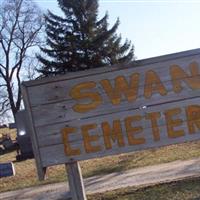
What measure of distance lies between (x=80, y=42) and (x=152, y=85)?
36652 mm

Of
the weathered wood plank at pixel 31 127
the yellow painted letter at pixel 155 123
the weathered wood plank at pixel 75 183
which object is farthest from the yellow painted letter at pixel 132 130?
the weathered wood plank at pixel 31 127

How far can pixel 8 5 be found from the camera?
45.1m

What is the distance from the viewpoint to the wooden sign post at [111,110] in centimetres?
599

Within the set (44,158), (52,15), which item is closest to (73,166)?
(44,158)

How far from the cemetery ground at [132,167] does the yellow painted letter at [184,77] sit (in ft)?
5.77

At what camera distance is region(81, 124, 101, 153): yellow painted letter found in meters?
5.98

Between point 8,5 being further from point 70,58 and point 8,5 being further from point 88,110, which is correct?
point 88,110

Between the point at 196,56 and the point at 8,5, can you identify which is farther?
the point at 8,5

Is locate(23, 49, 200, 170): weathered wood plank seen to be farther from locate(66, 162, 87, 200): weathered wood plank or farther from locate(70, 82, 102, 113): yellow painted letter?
locate(66, 162, 87, 200): weathered wood plank

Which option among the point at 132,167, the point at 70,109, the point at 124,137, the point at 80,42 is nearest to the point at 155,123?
the point at 124,137

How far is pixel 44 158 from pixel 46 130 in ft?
1.11

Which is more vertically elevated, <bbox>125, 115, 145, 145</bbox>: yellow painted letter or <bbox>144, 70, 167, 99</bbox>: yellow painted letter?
<bbox>144, 70, 167, 99</bbox>: yellow painted letter

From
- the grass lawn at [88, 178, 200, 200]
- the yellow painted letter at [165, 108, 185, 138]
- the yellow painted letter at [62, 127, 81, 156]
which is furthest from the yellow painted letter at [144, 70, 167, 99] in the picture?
the grass lawn at [88, 178, 200, 200]

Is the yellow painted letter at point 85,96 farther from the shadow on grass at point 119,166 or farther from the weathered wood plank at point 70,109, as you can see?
the shadow on grass at point 119,166
